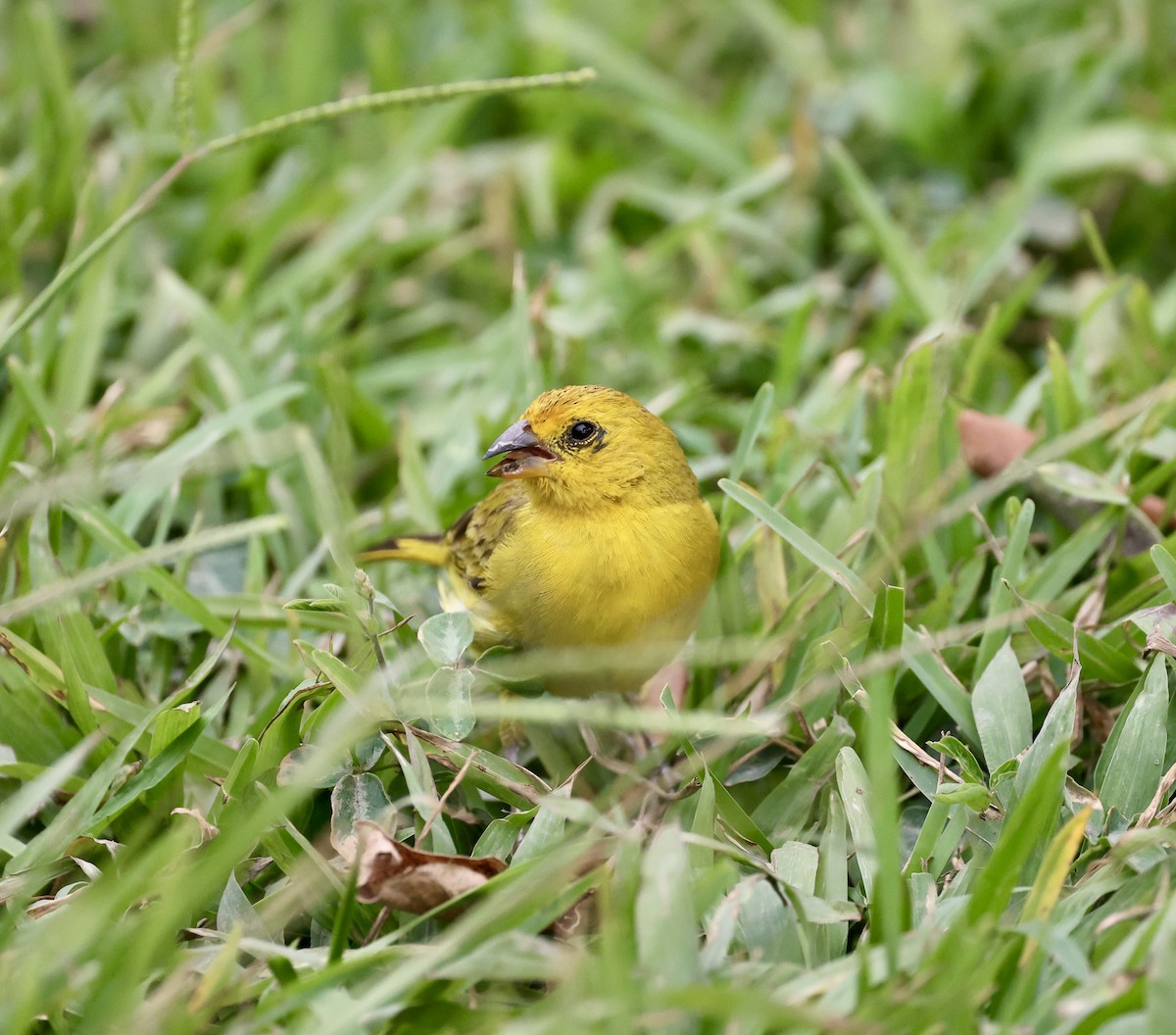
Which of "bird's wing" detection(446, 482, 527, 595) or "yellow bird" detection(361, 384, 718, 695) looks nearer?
"yellow bird" detection(361, 384, 718, 695)

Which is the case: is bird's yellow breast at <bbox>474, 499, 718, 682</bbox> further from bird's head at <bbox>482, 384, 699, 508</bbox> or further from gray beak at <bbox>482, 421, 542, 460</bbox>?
gray beak at <bbox>482, 421, 542, 460</bbox>

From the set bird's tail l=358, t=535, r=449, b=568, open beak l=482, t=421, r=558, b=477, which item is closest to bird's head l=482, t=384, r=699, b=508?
open beak l=482, t=421, r=558, b=477

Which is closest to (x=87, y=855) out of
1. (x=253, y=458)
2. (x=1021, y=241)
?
(x=253, y=458)

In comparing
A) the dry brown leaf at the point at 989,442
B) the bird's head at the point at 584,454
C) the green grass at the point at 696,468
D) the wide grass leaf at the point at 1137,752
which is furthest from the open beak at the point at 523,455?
the wide grass leaf at the point at 1137,752

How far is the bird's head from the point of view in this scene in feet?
8.45

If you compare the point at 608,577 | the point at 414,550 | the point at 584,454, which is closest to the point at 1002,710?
the point at 608,577

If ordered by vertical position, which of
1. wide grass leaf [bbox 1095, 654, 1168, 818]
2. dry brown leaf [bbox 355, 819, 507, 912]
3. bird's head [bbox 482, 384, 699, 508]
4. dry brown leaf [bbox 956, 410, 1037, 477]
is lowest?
wide grass leaf [bbox 1095, 654, 1168, 818]

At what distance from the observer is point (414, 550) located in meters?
2.86

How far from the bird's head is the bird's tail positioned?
0.38 m

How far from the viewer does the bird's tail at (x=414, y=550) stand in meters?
2.83

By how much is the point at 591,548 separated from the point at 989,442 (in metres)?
1.15

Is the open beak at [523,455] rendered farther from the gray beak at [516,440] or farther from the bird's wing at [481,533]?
the bird's wing at [481,533]

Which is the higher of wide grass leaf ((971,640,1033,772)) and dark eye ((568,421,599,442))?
dark eye ((568,421,599,442))

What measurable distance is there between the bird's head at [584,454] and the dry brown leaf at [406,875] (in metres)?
0.90
